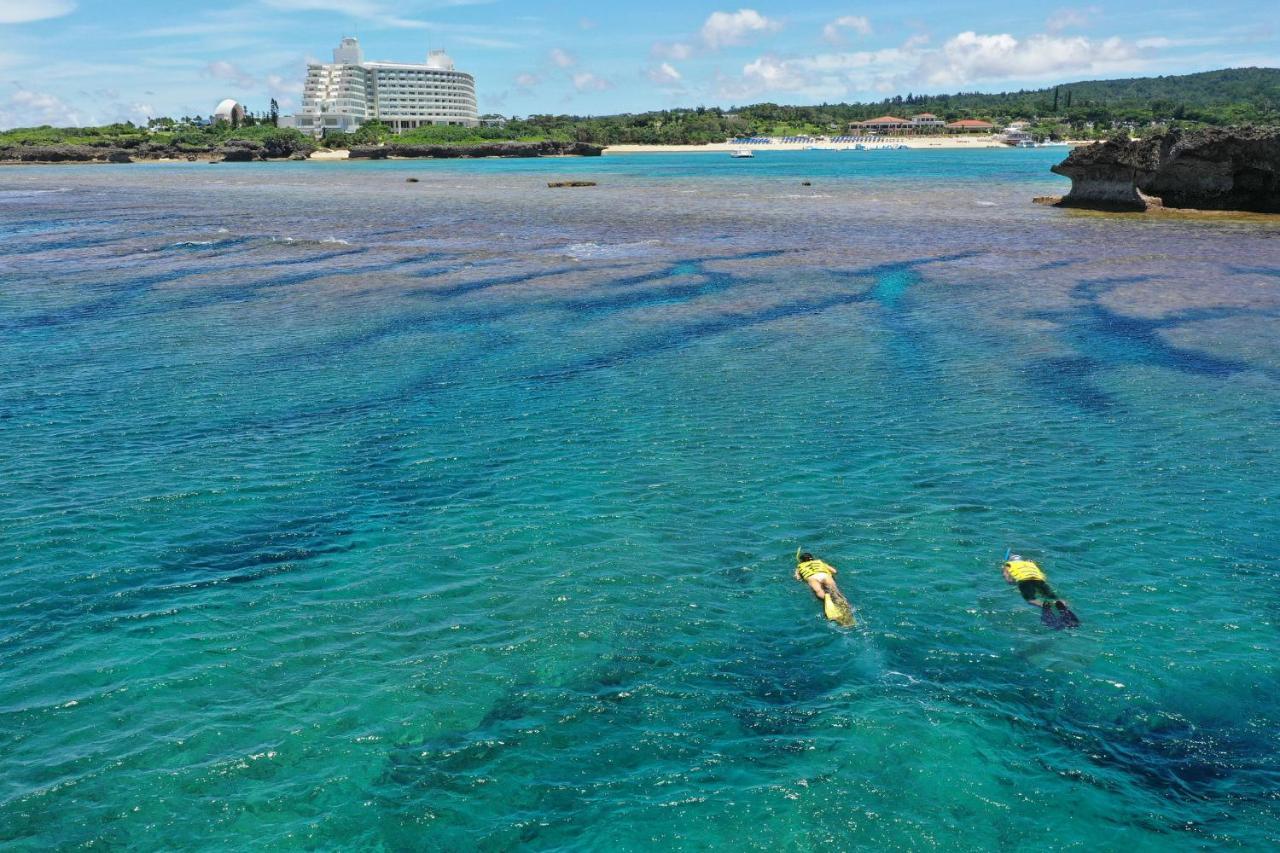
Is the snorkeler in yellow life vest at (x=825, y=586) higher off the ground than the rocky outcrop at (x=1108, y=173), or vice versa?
the rocky outcrop at (x=1108, y=173)

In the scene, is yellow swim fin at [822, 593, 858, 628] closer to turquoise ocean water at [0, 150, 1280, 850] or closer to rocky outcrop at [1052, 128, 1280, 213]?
turquoise ocean water at [0, 150, 1280, 850]

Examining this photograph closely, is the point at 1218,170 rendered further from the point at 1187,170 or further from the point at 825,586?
the point at 825,586

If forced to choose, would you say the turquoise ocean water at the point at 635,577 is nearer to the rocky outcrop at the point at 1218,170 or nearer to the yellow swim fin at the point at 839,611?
the yellow swim fin at the point at 839,611

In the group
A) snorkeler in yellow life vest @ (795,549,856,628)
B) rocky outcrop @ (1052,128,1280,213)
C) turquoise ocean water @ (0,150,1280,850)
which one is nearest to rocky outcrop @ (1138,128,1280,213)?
rocky outcrop @ (1052,128,1280,213)

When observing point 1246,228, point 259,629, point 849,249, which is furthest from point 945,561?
point 1246,228

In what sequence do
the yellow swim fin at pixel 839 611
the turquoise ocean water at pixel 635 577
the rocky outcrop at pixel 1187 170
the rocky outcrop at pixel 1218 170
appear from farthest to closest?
the rocky outcrop at pixel 1187 170
the rocky outcrop at pixel 1218 170
the yellow swim fin at pixel 839 611
the turquoise ocean water at pixel 635 577

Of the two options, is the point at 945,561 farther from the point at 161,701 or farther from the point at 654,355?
the point at 654,355

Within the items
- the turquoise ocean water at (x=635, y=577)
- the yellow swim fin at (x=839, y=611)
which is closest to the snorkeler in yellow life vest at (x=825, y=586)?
the yellow swim fin at (x=839, y=611)

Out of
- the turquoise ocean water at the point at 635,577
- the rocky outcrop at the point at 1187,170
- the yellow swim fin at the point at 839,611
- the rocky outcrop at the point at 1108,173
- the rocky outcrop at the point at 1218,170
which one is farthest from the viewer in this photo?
the rocky outcrop at the point at 1108,173
